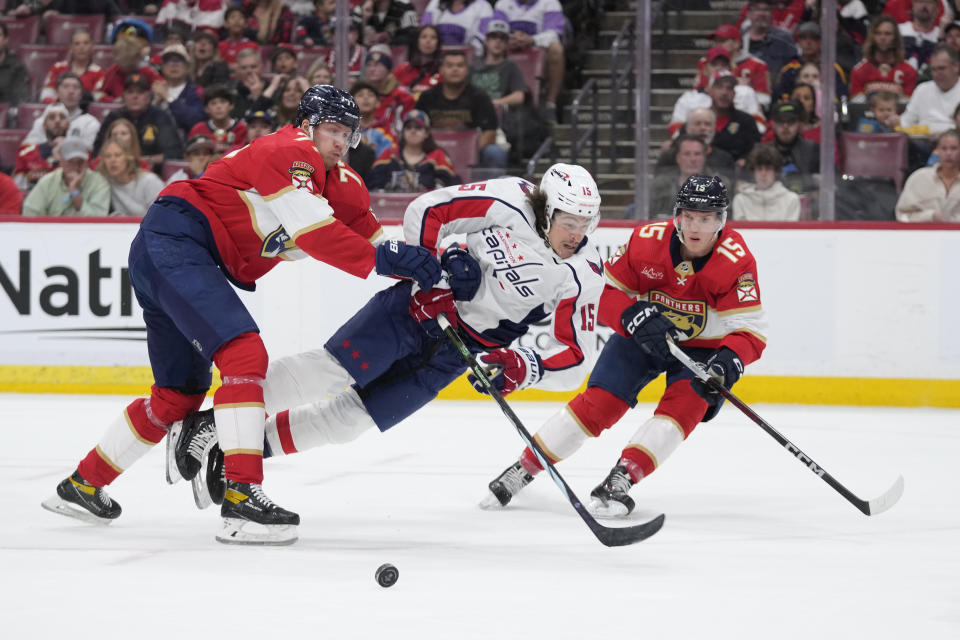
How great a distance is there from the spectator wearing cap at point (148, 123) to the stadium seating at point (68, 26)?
2.54ft

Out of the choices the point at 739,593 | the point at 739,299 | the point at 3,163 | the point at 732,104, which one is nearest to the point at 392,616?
the point at 739,593

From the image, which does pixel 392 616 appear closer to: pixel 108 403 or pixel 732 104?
pixel 108 403

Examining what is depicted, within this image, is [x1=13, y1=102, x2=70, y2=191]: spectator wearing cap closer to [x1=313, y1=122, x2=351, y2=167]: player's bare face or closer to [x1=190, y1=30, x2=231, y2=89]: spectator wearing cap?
[x1=190, y1=30, x2=231, y2=89]: spectator wearing cap

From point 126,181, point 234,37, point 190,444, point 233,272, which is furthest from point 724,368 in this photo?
point 234,37

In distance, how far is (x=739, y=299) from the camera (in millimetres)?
4250

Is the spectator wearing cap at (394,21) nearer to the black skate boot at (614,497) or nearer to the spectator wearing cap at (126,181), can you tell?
the spectator wearing cap at (126,181)

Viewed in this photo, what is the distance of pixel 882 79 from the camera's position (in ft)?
23.2

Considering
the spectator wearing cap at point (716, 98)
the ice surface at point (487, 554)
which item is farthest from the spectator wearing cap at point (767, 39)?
the ice surface at point (487, 554)

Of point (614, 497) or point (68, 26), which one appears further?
point (68, 26)

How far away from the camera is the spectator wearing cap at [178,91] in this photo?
7.78 m

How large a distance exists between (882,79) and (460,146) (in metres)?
2.21

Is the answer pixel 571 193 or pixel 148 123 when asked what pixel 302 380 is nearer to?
pixel 571 193

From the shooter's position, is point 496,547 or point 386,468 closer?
point 496,547

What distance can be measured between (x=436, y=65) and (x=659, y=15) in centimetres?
130
